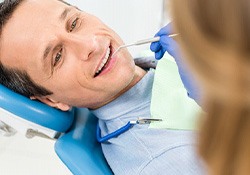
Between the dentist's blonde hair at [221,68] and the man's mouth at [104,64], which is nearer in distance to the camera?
the dentist's blonde hair at [221,68]

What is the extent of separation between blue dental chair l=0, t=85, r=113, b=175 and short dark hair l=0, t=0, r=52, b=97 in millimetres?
81

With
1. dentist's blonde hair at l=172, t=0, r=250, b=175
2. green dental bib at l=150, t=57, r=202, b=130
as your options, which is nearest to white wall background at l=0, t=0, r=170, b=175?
green dental bib at l=150, t=57, r=202, b=130

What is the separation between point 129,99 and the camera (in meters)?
1.44

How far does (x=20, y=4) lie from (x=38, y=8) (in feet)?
0.27

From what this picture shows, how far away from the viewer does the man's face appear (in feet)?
4.38

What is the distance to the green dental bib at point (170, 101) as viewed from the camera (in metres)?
1.27

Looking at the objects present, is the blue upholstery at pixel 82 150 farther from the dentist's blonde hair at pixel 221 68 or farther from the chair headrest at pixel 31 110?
the dentist's blonde hair at pixel 221 68

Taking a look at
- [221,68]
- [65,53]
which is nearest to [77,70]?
[65,53]

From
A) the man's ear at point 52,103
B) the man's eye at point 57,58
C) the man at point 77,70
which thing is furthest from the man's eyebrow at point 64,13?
the man's ear at point 52,103

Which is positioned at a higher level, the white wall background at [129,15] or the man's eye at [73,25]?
the man's eye at [73,25]

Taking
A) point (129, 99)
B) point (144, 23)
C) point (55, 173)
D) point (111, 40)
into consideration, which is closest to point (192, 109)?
point (129, 99)

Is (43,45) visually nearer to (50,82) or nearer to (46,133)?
(50,82)

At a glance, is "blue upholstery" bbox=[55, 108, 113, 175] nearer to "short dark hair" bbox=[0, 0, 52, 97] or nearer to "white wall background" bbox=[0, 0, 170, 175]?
"short dark hair" bbox=[0, 0, 52, 97]

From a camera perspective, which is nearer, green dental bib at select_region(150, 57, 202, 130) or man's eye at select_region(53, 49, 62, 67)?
green dental bib at select_region(150, 57, 202, 130)
